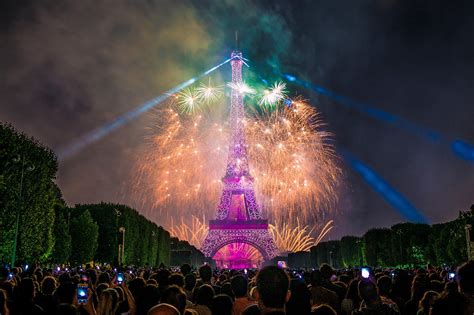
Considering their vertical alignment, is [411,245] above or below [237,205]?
below

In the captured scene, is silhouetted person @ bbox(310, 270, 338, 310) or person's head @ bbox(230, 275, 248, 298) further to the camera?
silhouetted person @ bbox(310, 270, 338, 310)

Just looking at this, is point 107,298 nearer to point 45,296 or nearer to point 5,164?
point 45,296

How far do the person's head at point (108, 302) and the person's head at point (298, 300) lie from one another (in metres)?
3.86

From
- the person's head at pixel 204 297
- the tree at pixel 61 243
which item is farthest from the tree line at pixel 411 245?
the person's head at pixel 204 297

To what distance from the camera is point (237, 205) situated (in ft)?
359

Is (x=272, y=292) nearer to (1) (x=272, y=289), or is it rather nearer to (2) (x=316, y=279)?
(1) (x=272, y=289)

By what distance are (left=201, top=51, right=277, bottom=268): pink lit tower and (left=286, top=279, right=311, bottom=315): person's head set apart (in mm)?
90319

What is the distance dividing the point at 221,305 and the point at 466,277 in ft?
14.3

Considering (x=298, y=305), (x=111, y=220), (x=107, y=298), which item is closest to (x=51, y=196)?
(x=111, y=220)

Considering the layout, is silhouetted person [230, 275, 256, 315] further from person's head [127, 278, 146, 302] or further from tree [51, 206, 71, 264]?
tree [51, 206, 71, 264]

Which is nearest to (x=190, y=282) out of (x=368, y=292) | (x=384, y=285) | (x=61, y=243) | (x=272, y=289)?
(x=384, y=285)

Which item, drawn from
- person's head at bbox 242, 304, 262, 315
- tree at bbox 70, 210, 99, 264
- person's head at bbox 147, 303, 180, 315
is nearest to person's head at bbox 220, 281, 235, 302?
person's head at bbox 147, 303, 180, 315

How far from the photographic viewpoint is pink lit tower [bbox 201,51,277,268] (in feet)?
331

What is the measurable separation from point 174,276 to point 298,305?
180 inches
